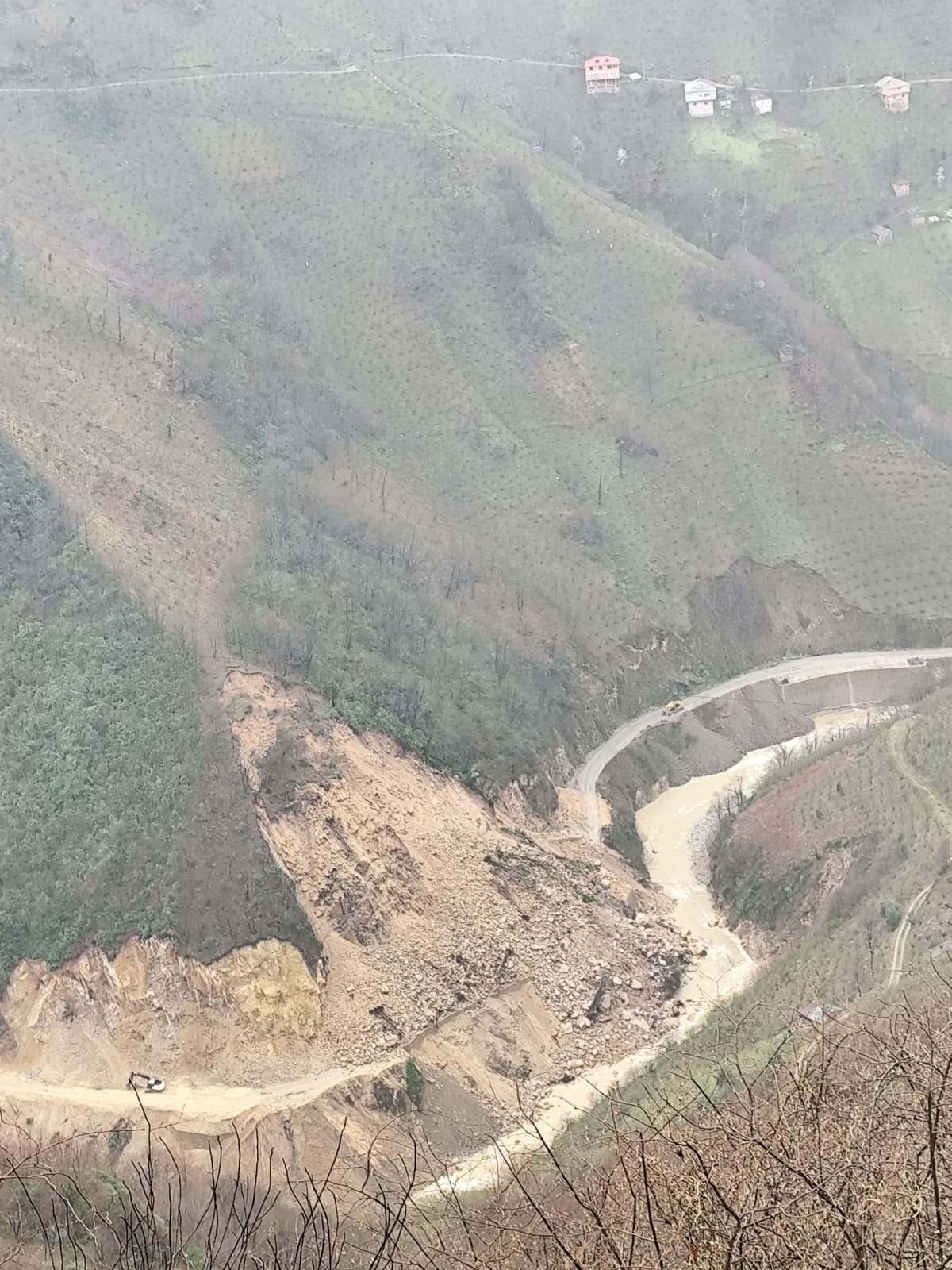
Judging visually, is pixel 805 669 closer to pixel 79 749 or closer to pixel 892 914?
pixel 892 914

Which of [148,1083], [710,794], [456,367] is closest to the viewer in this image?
[148,1083]

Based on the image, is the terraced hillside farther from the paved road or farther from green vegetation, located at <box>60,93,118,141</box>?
the paved road

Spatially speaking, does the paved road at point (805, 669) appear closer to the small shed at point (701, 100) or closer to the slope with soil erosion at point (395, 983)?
the slope with soil erosion at point (395, 983)

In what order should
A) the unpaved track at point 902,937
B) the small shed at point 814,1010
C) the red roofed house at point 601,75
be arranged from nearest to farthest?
the small shed at point 814,1010, the unpaved track at point 902,937, the red roofed house at point 601,75

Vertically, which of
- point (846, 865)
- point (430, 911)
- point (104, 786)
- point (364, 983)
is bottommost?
point (846, 865)

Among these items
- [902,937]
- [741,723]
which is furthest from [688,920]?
[741,723]

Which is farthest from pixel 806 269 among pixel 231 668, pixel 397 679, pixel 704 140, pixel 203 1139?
pixel 203 1139

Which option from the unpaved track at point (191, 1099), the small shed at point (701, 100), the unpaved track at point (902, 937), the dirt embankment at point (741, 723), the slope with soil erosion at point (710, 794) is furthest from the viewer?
the small shed at point (701, 100)

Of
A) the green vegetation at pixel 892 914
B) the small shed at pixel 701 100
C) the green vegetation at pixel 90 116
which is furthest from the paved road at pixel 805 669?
the green vegetation at pixel 90 116
